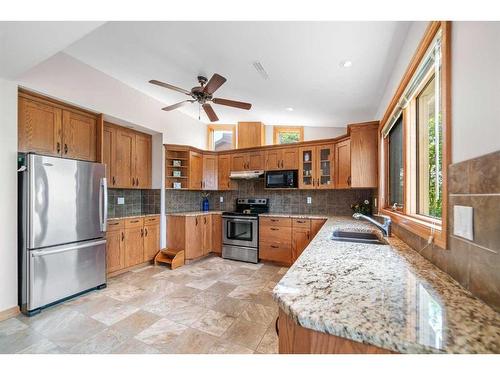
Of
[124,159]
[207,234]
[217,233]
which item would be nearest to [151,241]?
[207,234]

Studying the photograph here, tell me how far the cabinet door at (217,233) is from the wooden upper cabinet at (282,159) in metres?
1.42

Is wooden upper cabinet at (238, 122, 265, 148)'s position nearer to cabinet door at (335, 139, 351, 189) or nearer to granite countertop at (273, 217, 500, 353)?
cabinet door at (335, 139, 351, 189)

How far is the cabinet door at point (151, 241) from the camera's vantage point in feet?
11.4

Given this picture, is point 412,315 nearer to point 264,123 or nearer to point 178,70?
point 178,70

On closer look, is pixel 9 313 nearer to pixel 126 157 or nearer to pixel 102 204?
pixel 102 204

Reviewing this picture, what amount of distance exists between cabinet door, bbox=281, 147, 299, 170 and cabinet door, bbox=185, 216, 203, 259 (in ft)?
6.17

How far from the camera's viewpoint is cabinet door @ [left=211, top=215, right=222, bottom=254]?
407cm

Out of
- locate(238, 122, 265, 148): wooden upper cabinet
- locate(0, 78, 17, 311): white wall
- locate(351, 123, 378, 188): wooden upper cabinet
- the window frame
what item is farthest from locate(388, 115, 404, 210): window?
locate(0, 78, 17, 311): white wall

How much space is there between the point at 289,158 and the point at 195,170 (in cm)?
187

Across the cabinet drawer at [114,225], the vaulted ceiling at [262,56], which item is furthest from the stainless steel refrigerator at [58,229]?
the vaulted ceiling at [262,56]

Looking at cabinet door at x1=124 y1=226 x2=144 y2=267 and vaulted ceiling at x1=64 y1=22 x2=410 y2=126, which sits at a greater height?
vaulted ceiling at x1=64 y1=22 x2=410 y2=126

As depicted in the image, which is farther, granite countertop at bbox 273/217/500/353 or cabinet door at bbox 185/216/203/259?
cabinet door at bbox 185/216/203/259

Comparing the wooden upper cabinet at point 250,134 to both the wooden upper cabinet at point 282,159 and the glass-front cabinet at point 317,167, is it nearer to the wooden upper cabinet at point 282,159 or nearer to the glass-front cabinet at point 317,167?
the wooden upper cabinet at point 282,159
